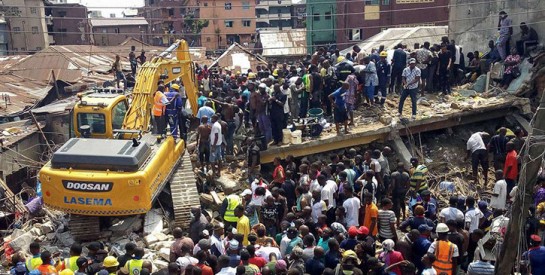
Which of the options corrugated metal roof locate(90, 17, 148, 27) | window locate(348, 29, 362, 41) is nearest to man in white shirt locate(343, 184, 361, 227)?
window locate(348, 29, 362, 41)

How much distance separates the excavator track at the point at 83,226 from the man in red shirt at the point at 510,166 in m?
8.40

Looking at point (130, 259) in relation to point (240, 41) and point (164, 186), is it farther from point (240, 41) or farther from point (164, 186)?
point (240, 41)

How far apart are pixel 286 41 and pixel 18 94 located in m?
22.6

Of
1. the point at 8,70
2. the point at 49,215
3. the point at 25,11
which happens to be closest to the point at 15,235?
the point at 49,215

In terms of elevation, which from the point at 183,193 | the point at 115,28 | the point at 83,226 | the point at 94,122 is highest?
the point at 115,28

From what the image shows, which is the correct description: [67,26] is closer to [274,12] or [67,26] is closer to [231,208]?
[274,12]

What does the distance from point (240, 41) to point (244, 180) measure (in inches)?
1730

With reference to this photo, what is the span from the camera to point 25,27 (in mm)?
44875

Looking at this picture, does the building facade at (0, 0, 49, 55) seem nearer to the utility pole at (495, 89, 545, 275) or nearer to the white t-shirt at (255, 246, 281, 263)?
the white t-shirt at (255, 246, 281, 263)

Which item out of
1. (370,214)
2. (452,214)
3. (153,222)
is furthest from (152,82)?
(452,214)

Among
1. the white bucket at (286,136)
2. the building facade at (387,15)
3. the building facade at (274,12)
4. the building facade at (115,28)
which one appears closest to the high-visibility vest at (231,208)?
the white bucket at (286,136)

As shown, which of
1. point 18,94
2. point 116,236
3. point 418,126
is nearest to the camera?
point 116,236

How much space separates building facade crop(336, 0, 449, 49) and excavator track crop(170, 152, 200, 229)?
86.8 ft

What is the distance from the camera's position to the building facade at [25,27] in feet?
142
